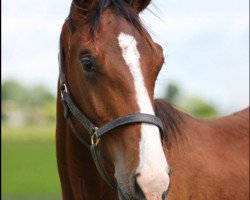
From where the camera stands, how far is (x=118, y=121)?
4.02 meters

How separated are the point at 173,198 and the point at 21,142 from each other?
42.7 meters

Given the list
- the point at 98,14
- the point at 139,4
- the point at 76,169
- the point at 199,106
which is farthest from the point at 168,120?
the point at 199,106

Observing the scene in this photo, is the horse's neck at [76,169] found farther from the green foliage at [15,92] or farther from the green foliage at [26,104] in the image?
the green foliage at [15,92]

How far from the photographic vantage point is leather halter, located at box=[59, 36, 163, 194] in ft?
12.9

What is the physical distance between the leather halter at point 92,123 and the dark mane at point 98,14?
0.30m

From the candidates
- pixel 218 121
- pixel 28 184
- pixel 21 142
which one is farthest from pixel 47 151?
pixel 218 121

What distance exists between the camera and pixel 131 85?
13.2ft

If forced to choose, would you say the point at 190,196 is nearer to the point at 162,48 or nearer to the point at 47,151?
the point at 162,48

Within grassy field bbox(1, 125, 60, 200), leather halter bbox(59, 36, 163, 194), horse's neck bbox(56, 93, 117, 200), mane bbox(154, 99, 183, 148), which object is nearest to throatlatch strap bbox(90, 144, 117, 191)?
leather halter bbox(59, 36, 163, 194)

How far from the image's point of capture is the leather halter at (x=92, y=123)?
12.9 ft

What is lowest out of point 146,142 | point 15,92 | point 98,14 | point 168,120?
point 15,92

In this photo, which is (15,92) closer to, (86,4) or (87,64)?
(86,4)

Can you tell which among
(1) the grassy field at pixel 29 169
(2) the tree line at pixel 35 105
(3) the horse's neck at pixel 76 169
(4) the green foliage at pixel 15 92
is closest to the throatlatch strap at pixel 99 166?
(3) the horse's neck at pixel 76 169

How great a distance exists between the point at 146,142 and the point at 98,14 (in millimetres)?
1063
